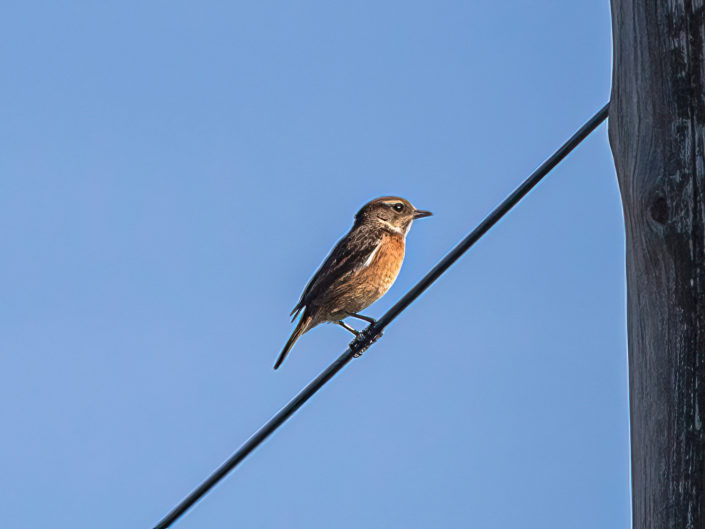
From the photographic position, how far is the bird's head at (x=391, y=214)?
440 inches

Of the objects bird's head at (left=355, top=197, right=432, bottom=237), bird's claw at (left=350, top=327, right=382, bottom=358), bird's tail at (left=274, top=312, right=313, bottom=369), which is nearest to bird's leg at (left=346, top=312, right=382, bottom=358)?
bird's claw at (left=350, top=327, right=382, bottom=358)

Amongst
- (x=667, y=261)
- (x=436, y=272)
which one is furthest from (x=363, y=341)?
(x=667, y=261)

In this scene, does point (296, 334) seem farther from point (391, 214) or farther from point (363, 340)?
point (391, 214)

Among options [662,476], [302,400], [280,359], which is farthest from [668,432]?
[280,359]

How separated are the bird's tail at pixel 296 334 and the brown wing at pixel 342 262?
0.18 meters

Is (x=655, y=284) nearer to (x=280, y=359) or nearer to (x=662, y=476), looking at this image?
(x=662, y=476)

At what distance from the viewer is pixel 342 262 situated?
409 inches

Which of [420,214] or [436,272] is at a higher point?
[420,214]

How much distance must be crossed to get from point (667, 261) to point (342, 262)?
295 inches

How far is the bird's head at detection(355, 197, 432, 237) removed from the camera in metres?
11.2

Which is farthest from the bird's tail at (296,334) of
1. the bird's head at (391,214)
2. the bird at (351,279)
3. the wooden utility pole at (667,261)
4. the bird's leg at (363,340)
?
the wooden utility pole at (667,261)

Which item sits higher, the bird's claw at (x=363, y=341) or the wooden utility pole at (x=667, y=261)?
the bird's claw at (x=363, y=341)

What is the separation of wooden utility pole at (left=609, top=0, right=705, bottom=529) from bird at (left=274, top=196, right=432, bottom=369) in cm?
679

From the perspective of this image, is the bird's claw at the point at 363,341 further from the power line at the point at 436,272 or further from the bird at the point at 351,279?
the power line at the point at 436,272
